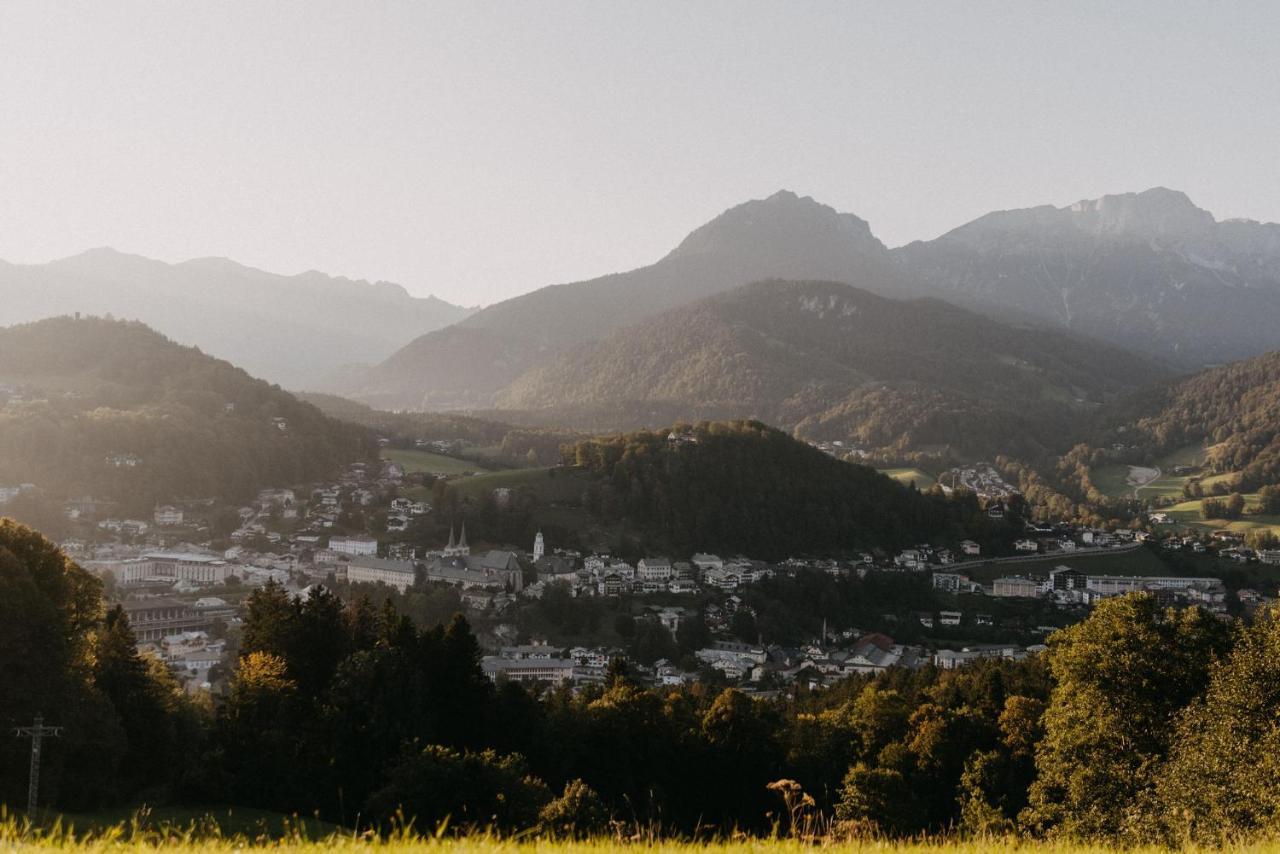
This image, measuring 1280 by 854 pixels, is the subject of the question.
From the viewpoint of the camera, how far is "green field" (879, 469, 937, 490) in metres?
127

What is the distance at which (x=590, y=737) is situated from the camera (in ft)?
84.2

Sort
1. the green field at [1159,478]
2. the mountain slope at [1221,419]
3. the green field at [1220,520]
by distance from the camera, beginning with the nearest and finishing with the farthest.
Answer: the green field at [1220,520], the green field at [1159,478], the mountain slope at [1221,419]

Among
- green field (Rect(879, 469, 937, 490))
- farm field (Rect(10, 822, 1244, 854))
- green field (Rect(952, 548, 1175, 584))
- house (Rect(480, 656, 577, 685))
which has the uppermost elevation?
green field (Rect(879, 469, 937, 490))

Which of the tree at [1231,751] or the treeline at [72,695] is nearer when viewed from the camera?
the tree at [1231,751]

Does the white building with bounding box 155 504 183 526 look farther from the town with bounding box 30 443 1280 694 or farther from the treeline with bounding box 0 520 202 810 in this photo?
the treeline with bounding box 0 520 202 810

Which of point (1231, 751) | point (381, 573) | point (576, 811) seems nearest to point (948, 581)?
point (381, 573)

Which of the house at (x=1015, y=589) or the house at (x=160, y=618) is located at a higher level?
the house at (x=160, y=618)

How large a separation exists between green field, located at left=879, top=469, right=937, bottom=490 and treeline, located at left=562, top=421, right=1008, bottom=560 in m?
24.9

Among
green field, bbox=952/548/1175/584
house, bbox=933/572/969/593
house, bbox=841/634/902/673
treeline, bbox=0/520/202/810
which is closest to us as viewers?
treeline, bbox=0/520/202/810

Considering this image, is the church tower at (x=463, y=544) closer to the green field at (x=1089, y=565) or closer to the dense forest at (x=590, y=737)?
the green field at (x=1089, y=565)

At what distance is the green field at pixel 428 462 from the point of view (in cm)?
10512

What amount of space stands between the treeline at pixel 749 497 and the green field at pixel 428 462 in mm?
16576

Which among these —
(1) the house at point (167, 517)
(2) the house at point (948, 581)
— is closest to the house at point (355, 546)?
(1) the house at point (167, 517)

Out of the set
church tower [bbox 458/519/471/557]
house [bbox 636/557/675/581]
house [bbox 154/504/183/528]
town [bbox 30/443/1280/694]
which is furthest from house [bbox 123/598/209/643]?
house [bbox 636/557/675/581]
